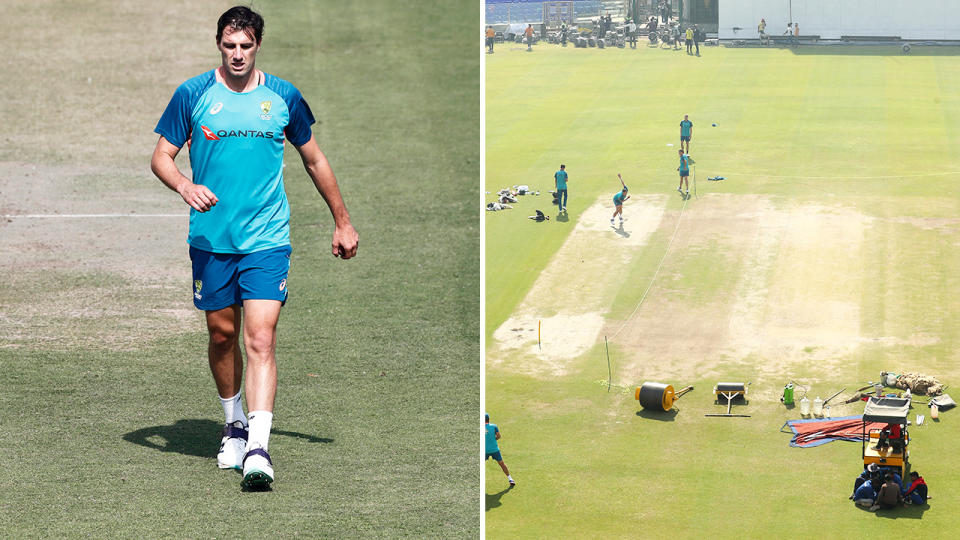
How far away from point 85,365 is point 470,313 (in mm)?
3408

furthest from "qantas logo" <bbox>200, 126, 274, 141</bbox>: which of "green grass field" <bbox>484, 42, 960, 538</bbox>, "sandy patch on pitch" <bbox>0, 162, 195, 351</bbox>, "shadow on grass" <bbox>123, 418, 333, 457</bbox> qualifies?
"green grass field" <bbox>484, 42, 960, 538</bbox>

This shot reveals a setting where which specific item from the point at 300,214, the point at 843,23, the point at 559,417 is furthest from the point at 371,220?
the point at 843,23

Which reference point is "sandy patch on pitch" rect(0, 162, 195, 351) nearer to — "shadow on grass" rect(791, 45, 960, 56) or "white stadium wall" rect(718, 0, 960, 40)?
"white stadium wall" rect(718, 0, 960, 40)

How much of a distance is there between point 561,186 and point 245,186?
14912mm

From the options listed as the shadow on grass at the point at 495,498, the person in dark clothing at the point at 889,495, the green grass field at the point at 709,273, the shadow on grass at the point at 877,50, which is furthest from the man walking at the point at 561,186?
the person in dark clothing at the point at 889,495

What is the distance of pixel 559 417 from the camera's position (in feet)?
62.1

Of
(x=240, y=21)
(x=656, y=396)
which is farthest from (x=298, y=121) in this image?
(x=656, y=396)

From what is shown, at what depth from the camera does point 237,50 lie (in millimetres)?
6145

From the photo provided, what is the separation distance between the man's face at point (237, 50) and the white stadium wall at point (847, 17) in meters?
14.7

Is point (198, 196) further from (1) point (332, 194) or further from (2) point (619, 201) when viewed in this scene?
(2) point (619, 201)

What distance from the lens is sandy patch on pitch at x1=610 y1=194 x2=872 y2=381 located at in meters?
19.3

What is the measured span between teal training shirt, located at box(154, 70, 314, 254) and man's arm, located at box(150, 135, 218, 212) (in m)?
0.06

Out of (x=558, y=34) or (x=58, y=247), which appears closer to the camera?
(x=58, y=247)

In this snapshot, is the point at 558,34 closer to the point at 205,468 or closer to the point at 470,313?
the point at 470,313
